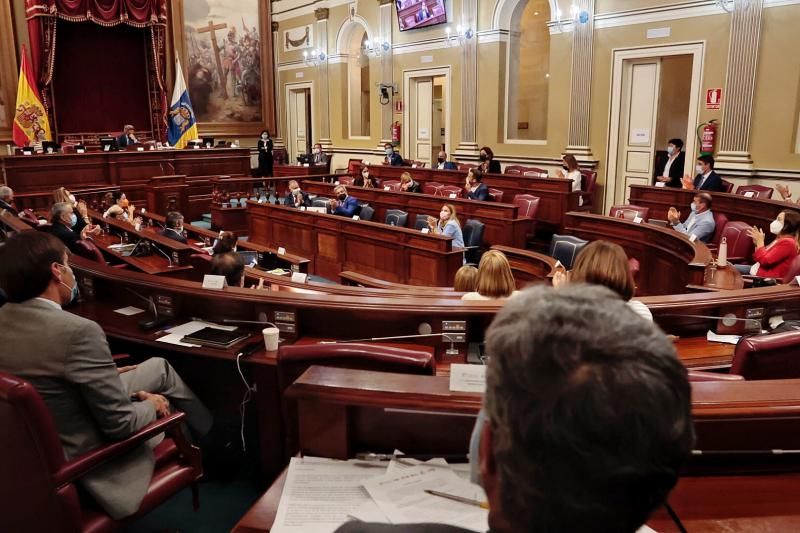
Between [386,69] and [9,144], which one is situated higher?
[386,69]

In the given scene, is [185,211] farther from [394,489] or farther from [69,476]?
[394,489]

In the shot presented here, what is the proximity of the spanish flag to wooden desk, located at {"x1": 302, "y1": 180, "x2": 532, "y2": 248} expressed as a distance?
315 inches

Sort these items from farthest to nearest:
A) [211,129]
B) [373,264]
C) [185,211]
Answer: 1. [211,129]
2. [185,211]
3. [373,264]

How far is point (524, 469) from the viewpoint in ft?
2.47

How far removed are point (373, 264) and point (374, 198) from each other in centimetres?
222

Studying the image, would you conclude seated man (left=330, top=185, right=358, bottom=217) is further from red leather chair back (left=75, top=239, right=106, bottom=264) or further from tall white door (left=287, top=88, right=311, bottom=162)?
tall white door (left=287, top=88, right=311, bottom=162)

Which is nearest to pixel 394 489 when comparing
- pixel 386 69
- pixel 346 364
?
pixel 346 364

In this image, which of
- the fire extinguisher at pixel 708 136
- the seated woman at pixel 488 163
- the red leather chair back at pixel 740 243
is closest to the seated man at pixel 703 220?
the red leather chair back at pixel 740 243

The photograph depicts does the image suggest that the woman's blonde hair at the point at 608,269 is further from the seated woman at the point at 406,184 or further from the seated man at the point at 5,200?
the seated man at the point at 5,200

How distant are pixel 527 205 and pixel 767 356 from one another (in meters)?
6.39

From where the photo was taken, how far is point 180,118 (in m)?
14.6

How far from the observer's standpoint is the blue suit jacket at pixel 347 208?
8.99m

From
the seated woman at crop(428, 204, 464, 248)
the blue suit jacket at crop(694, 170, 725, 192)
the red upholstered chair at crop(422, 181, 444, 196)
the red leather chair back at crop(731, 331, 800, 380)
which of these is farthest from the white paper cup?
the red upholstered chair at crop(422, 181, 444, 196)

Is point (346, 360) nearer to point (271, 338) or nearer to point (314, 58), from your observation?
A: point (271, 338)
